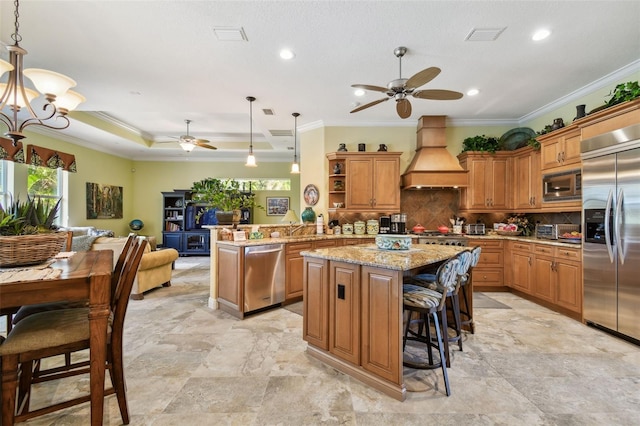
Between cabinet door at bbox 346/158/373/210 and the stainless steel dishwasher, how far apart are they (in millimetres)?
1780

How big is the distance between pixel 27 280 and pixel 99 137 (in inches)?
267

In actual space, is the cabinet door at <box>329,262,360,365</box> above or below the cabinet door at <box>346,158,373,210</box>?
below

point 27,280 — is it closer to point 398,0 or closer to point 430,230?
point 398,0

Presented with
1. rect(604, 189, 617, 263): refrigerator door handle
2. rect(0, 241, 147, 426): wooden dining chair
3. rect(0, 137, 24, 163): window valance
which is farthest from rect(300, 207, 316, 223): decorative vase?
rect(0, 137, 24, 163): window valance

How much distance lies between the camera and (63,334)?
1542 mm

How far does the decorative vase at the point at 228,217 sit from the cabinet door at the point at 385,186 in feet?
8.09

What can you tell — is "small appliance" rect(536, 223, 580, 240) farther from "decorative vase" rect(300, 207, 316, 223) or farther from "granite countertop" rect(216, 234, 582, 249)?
"decorative vase" rect(300, 207, 316, 223)

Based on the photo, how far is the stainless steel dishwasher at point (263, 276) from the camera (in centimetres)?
365

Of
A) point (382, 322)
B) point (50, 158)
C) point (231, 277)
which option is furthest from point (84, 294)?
point (50, 158)

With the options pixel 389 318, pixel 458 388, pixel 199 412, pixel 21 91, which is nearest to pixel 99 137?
pixel 21 91

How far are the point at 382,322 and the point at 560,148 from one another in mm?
3889

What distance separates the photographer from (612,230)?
2990 millimetres

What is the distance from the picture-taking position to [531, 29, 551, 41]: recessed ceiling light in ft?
8.92

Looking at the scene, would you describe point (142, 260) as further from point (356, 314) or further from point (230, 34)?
point (356, 314)
